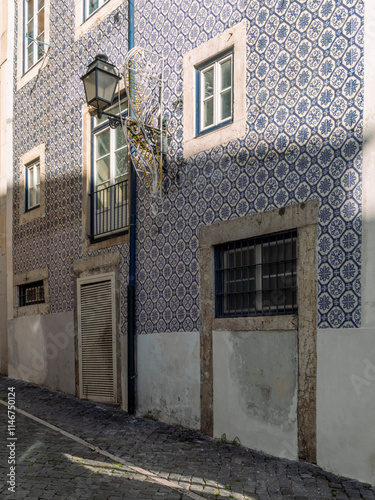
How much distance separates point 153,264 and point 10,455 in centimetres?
311

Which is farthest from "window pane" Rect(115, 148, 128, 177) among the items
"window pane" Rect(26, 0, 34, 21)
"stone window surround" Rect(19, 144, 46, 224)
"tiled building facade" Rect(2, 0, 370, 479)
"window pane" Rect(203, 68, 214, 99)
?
"window pane" Rect(26, 0, 34, 21)

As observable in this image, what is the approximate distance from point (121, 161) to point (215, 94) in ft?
7.45

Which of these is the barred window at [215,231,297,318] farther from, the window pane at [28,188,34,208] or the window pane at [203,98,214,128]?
the window pane at [28,188,34,208]

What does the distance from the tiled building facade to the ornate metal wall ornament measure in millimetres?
138

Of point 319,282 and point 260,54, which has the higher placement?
point 260,54

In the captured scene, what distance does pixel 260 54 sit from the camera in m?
6.59

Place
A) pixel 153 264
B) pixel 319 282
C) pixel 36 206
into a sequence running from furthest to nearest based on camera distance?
pixel 36 206 → pixel 153 264 → pixel 319 282

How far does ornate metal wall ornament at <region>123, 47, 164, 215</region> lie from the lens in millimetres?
7793

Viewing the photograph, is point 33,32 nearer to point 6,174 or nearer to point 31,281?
point 6,174

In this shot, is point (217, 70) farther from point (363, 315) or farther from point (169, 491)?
point (169, 491)

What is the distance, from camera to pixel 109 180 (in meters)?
9.24

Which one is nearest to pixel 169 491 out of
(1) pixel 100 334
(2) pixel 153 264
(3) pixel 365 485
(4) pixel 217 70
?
(3) pixel 365 485

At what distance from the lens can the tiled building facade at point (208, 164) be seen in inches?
224

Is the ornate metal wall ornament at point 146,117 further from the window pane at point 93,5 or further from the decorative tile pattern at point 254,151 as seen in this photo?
the window pane at point 93,5
